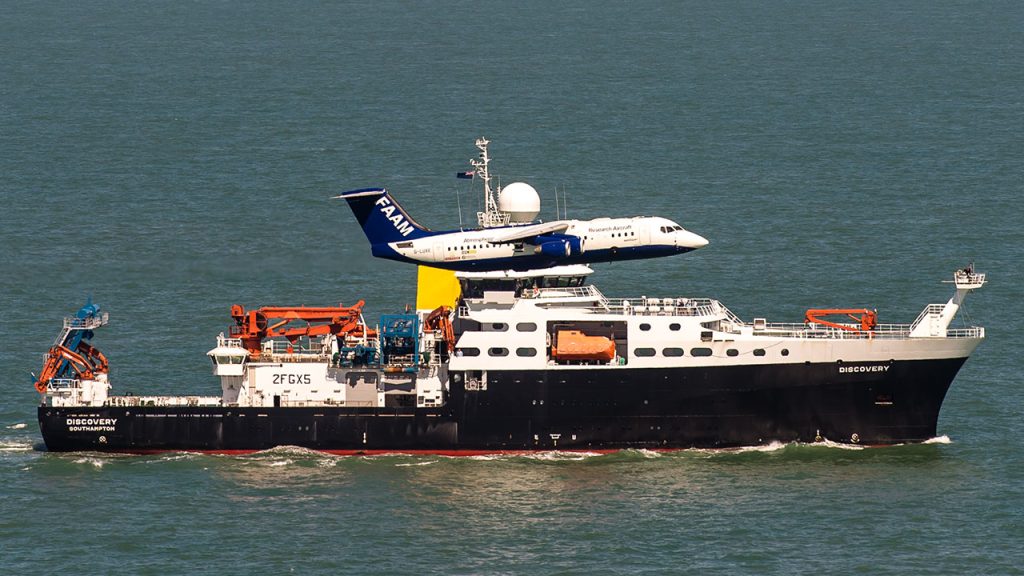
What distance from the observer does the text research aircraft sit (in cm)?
8544

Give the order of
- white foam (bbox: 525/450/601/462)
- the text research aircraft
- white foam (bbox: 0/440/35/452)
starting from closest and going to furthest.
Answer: white foam (bbox: 525/450/601/462)
white foam (bbox: 0/440/35/452)
the text research aircraft

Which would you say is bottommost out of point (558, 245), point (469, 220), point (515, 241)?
point (558, 245)

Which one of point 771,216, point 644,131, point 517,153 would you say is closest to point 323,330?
point 771,216

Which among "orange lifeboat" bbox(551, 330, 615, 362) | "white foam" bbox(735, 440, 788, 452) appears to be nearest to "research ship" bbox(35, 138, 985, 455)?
"orange lifeboat" bbox(551, 330, 615, 362)

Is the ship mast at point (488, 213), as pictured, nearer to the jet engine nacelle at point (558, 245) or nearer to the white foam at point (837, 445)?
the jet engine nacelle at point (558, 245)

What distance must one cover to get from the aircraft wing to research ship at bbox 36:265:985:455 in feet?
4.93

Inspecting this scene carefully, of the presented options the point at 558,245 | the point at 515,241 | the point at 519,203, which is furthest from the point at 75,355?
the point at 558,245

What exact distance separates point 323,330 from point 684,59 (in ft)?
344

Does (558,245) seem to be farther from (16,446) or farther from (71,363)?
(16,446)

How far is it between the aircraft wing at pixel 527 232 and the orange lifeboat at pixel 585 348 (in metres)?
4.83

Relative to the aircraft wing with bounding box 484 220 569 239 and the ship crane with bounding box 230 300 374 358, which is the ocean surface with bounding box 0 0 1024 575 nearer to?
the ship crane with bounding box 230 300 374 358

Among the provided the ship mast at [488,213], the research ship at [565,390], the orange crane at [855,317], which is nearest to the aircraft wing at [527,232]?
the ship mast at [488,213]

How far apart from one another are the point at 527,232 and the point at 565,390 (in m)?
→ 6.97

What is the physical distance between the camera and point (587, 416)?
83.6m
